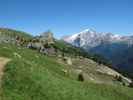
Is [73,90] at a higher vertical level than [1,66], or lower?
lower

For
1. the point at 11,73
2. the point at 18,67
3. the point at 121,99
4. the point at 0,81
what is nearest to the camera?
the point at 0,81

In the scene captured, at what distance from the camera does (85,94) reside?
40938 mm

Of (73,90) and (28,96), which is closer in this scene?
(28,96)

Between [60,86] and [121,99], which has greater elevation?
[60,86]

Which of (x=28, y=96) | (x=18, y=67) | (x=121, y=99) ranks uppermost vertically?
(x=18, y=67)

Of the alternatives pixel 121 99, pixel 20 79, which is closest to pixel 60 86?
pixel 20 79

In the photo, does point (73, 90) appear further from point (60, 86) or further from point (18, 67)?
point (18, 67)

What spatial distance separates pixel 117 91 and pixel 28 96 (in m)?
20.7

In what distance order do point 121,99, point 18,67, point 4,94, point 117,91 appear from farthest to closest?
point 117,91, point 121,99, point 18,67, point 4,94

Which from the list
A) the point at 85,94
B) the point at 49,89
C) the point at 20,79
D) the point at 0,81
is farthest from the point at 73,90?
the point at 0,81

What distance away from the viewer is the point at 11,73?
125 ft

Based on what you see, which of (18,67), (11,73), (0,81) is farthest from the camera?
(18,67)

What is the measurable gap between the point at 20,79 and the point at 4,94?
5180 millimetres

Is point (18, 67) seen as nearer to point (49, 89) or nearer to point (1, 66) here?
point (1, 66)
